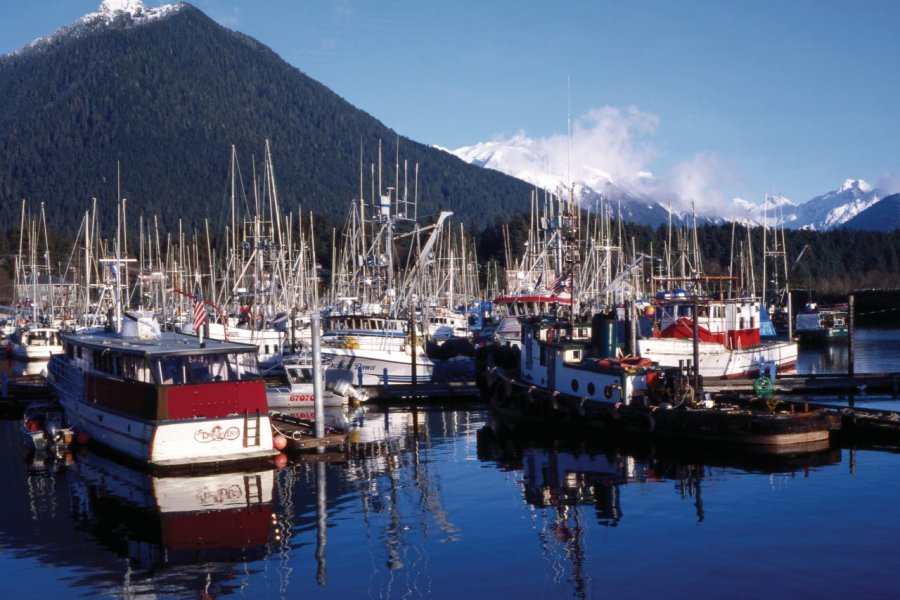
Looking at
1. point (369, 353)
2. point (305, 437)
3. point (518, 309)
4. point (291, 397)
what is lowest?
point (305, 437)

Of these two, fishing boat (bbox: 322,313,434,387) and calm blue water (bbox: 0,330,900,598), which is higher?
fishing boat (bbox: 322,313,434,387)

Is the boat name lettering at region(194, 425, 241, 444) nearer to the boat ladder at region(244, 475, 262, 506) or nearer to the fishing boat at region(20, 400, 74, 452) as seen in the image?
the boat ladder at region(244, 475, 262, 506)

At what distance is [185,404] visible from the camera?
26.8 metres

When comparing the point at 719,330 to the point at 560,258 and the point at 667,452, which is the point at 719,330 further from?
the point at 667,452

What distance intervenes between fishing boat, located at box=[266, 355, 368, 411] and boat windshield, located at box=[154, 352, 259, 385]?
8.97 m

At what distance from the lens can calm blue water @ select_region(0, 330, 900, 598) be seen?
60.1 feet

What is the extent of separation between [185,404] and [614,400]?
14.5 metres

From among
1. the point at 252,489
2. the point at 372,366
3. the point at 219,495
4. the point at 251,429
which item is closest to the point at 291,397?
the point at 372,366

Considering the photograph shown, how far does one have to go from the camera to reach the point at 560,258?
58.8 m

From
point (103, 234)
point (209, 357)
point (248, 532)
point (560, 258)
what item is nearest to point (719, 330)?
point (560, 258)

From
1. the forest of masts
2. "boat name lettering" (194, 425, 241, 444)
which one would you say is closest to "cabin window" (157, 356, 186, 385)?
"boat name lettering" (194, 425, 241, 444)

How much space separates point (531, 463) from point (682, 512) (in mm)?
7257

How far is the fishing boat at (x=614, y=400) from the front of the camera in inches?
1189

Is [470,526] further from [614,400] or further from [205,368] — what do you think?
[614,400]
